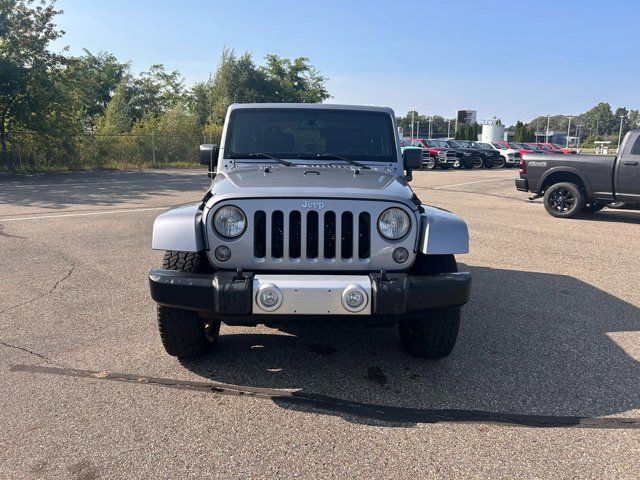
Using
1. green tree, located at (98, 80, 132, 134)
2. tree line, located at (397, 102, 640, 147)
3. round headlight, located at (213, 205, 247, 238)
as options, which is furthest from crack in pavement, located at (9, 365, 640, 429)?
tree line, located at (397, 102, 640, 147)

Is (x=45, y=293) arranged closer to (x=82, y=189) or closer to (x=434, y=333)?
(x=434, y=333)

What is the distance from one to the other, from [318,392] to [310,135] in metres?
2.27

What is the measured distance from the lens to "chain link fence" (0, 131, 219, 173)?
20.4 meters

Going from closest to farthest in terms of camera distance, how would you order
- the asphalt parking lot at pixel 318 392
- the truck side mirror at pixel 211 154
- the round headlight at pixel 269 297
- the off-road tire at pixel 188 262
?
1. the asphalt parking lot at pixel 318 392
2. the round headlight at pixel 269 297
3. the off-road tire at pixel 188 262
4. the truck side mirror at pixel 211 154

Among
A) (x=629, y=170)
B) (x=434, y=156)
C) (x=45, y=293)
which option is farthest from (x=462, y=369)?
(x=434, y=156)

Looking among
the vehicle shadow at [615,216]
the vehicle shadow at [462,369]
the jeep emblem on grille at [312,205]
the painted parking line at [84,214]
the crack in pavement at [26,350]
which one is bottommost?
the vehicle shadow at [462,369]

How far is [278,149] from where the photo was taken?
454 centimetres

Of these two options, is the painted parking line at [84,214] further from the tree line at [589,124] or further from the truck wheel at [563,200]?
the tree line at [589,124]

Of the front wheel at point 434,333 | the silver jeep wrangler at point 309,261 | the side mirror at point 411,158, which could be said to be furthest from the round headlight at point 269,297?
the side mirror at point 411,158

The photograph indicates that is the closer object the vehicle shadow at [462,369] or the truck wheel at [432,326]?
the vehicle shadow at [462,369]

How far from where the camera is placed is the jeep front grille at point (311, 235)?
318 cm

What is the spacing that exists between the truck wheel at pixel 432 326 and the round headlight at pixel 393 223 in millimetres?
241

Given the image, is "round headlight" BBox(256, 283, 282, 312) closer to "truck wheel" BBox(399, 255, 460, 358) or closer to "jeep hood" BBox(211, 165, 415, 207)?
"jeep hood" BBox(211, 165, 415, 207)

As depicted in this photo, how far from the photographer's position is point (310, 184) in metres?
3.45
